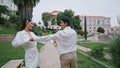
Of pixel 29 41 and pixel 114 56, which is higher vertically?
pixel 29 41

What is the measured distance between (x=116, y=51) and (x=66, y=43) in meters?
4.10

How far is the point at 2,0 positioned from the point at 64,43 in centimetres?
6006

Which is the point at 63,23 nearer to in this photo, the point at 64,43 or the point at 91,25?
the point at 64,43

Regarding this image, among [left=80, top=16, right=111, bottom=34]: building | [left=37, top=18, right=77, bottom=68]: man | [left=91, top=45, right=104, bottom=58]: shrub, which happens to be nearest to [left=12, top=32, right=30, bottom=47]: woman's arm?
[left=37, top=18, right=77, bottom=68]: man

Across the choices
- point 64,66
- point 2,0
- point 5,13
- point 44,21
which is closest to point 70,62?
point 64,66

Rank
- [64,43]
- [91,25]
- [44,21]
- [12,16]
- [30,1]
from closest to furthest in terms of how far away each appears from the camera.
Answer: [64,43] < [30,1] < [12,16] < [44,21] < [91,25]

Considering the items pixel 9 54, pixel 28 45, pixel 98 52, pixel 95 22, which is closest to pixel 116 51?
pixel 28 45

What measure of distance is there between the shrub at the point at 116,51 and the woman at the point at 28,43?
4089mm

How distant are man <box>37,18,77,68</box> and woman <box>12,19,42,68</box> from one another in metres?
0.57

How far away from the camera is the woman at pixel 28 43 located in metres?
8.39

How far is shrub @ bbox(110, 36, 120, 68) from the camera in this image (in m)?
11.9

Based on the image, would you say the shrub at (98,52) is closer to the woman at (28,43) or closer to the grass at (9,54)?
the grass at (9,54)

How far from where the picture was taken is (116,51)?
469 inches

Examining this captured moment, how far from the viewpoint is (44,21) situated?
129 m
